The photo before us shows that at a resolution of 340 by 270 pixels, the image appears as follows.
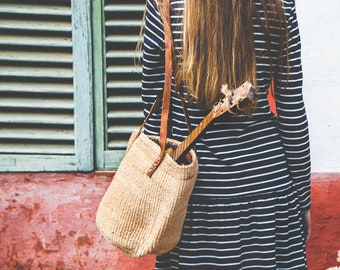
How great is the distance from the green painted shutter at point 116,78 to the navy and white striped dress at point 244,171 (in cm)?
87

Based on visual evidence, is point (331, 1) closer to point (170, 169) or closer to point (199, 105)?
point (199, 105)

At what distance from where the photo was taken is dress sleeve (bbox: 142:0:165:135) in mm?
2018

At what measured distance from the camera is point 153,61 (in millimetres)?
2088

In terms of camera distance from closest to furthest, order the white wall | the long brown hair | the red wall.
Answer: the long brown hair, the white wall, the red wall

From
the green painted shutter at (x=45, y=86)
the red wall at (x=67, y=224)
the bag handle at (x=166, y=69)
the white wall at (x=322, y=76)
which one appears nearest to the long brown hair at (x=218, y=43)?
the bag handle at (x=166, y=69)

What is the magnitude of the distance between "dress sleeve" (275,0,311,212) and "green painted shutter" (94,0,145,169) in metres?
1.01

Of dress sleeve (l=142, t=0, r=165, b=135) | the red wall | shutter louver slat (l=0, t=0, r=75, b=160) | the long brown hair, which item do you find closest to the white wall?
the red wall

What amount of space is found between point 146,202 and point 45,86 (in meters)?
1.35

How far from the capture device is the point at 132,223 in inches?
78.7

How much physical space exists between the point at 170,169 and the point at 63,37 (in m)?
1.38

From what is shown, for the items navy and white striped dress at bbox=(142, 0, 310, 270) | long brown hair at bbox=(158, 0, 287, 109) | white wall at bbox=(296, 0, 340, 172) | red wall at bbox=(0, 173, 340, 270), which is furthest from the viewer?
red wall at bbox=(0, 173, 340, 270)

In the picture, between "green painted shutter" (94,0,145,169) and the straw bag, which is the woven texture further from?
"green painted shutter" (94,0,145,169)

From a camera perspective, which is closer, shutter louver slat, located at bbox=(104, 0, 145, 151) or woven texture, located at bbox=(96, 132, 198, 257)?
woven texture, located at bbox=(96, 132, 198, 257)

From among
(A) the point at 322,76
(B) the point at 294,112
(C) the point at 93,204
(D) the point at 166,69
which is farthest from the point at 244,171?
(C) the point at 93,204
